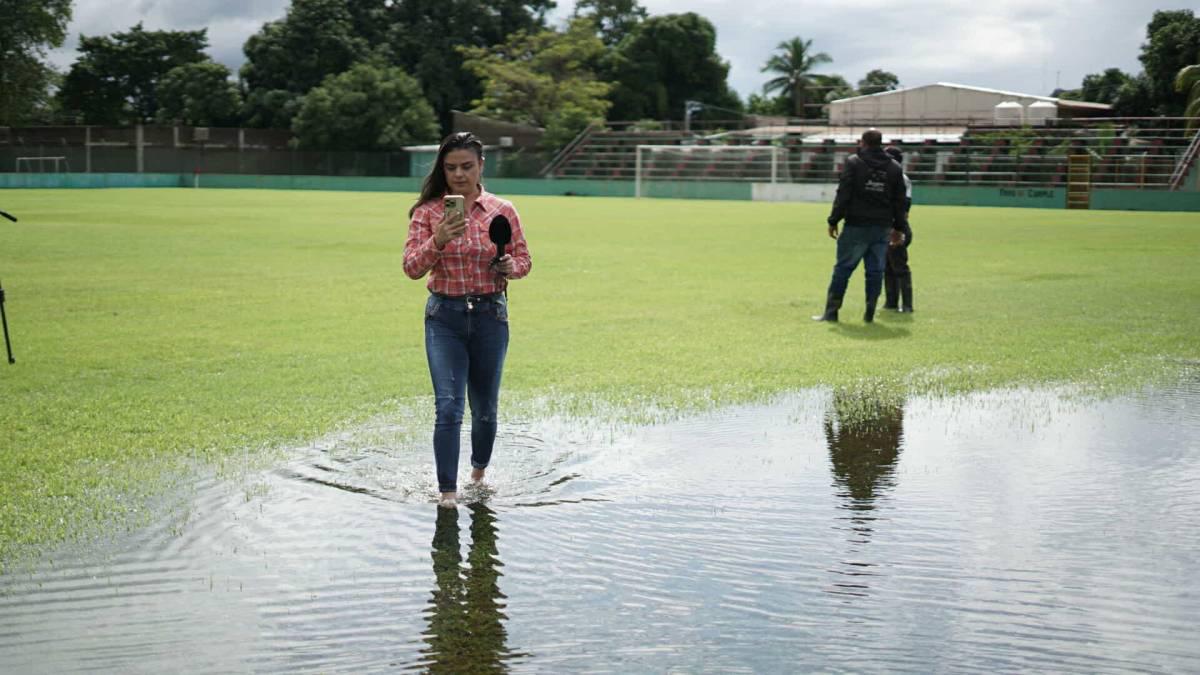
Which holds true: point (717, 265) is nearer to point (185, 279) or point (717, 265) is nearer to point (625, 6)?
point (185, 279)

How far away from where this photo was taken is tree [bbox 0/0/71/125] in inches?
2940

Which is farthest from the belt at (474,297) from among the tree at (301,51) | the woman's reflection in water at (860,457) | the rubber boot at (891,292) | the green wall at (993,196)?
the tree at (301,51)

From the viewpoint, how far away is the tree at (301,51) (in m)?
82.1

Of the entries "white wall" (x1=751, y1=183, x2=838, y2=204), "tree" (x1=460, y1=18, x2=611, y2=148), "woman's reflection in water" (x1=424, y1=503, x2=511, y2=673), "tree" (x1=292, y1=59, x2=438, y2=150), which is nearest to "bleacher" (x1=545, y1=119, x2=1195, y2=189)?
"white wall" (x1=751, y1=183, x2=838, y2=204)

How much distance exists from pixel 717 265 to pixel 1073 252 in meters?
7.25

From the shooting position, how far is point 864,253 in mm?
12750

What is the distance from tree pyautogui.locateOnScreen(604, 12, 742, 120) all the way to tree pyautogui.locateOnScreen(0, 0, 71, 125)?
112 ft

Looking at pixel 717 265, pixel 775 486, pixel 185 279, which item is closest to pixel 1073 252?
pixel 717 265

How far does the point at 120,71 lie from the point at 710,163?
47.0 meters

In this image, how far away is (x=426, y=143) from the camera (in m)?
76.2

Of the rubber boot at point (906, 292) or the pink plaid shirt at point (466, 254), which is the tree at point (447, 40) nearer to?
the rubber boot at point (906, 292)

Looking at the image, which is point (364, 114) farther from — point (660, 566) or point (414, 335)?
point (660, 566)

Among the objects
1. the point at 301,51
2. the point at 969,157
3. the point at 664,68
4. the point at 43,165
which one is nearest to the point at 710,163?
the point at 969,157

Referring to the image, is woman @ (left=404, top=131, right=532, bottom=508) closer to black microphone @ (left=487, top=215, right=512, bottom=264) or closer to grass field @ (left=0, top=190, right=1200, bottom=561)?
black microphone @ (left=487, top=215, right=512, bottom=264)
